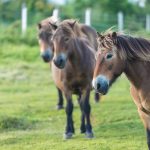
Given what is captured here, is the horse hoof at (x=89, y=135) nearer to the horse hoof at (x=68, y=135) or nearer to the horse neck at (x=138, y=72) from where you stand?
the horse hoof at (x=68, y=135)

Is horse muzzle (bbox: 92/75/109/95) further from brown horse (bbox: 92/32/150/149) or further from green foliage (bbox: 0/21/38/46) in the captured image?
green foliage (bbox: 0/21/38/46)

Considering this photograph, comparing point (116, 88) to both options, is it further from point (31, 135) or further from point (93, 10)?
point (93, 10)

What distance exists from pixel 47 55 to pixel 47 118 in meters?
1.47

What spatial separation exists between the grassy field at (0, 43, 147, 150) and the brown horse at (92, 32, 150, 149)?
A: 172 centimetres

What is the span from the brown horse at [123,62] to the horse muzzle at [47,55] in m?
4.87

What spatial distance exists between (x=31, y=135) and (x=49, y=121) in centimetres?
195

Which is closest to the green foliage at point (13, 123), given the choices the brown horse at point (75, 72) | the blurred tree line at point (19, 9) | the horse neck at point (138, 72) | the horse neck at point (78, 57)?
the brown horse at point (75, 72)

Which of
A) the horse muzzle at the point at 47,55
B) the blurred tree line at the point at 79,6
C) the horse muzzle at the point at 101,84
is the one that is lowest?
the blurred tree line at the point at 79,6

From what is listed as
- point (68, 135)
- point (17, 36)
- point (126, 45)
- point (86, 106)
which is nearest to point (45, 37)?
point (86, 106)

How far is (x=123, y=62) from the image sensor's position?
8.41m

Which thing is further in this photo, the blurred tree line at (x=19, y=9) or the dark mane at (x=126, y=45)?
the blurred tree line at (x=19, y=9)

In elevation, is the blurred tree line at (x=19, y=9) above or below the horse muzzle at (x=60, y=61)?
below

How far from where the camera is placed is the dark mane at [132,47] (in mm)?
8359

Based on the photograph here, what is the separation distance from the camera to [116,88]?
1927cm
